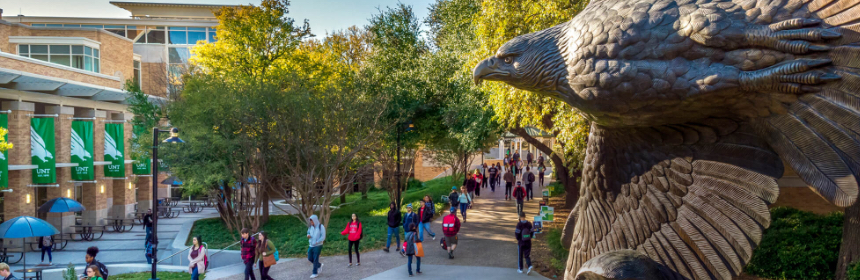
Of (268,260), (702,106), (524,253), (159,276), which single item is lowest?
(159,276)

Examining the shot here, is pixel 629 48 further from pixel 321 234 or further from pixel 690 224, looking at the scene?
A: pixel 321 234

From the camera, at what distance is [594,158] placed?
4262 millimetres

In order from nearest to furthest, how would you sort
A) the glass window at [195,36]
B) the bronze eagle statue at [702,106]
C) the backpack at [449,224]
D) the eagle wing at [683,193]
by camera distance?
the bronze eagle statue at [702,106], the eagle wing at [683,193], the backpack at [449,224], the glass window at [195,36]

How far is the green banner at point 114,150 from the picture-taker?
24.1m

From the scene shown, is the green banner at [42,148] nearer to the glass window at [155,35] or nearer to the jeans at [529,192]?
the jeans at [529,192]

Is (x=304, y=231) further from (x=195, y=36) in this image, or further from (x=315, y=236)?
(x=195, y=36)

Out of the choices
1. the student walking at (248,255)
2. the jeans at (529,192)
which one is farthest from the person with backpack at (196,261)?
the jeans at (529,192)

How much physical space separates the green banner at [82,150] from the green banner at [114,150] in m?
1.35

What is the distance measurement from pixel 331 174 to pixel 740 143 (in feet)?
44.0

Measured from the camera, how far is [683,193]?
3611 millimetres

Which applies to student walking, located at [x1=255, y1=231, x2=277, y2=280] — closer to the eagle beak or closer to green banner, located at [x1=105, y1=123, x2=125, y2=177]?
the eagle beak

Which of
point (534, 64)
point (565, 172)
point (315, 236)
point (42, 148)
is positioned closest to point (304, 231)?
point (315, 236)

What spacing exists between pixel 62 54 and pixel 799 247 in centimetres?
2902

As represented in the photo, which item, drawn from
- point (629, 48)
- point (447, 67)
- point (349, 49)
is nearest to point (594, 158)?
point (629, 48)
